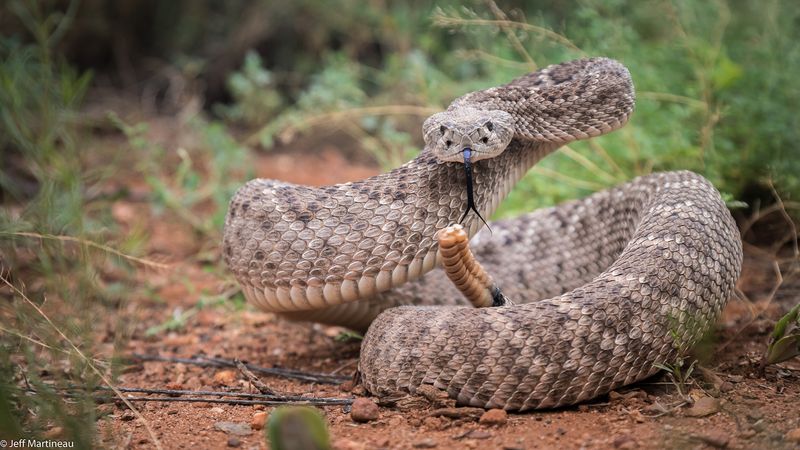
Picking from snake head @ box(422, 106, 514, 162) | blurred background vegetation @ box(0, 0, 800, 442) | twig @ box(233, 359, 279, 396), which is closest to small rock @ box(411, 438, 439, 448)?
twig @ box(233, 359, 279, 396)

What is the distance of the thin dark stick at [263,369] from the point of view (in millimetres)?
4391

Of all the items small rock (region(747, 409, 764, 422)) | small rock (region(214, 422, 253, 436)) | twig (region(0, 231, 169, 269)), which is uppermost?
twig (region(0, 231, 169, 269))

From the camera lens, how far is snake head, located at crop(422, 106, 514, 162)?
4.05m

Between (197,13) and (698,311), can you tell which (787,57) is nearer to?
(698,311)

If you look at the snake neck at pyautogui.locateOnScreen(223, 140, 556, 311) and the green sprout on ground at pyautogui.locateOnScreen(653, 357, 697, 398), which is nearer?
the green sprout on ground at pyautogui.locateOnScreen(653, 357, 697, 398)

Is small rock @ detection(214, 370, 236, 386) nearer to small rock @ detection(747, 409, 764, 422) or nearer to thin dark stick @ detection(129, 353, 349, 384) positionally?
thin dark stick @ detection(129, 353, 349, 384)

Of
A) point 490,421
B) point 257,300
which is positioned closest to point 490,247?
point 257,300

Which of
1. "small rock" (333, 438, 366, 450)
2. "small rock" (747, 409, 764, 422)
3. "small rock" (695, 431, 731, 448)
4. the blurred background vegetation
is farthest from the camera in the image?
the blurred background vegetation

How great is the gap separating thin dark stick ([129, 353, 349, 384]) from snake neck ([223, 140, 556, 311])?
0.36m

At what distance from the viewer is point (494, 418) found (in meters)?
3.51

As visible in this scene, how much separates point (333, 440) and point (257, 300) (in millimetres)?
1350

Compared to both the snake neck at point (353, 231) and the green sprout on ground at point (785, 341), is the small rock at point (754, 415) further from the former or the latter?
the snake neck at point (353, 231)

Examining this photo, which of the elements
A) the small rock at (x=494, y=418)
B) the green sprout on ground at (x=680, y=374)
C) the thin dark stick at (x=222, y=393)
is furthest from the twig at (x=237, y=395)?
the green sprout on ground at (x=680, y=374)

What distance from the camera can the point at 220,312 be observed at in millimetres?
6133
